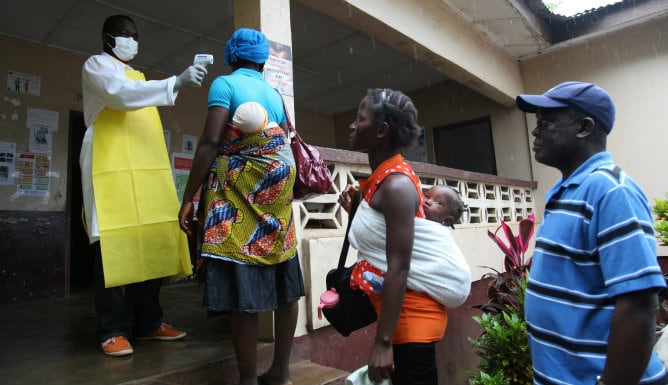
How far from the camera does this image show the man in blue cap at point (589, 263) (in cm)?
102

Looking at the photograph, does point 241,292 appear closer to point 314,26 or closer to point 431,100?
point 314,26

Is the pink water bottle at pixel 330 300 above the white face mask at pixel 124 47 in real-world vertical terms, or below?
below

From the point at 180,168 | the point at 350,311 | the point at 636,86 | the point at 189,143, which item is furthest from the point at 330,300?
the point at 636,86

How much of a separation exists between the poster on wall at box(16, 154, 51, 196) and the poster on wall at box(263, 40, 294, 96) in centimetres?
343

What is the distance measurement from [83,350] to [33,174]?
120 inches

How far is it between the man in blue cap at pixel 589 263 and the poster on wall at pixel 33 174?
16.7 feet

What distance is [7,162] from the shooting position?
4426 mm

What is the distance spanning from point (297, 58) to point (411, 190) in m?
4.74

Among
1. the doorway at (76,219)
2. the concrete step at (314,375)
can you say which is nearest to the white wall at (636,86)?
the concrete step at (314,375)

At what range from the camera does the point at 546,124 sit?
132 centimetres

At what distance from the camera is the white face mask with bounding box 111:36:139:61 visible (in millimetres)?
2459

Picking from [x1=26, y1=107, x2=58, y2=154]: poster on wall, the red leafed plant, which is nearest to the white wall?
the red leafed plant

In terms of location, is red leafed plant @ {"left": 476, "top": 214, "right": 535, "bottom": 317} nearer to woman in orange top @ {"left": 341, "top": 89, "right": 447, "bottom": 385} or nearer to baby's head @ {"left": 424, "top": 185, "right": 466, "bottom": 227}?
baby's head @ {"left": 424, "top": 185, "right": 466, "bottom": 227}

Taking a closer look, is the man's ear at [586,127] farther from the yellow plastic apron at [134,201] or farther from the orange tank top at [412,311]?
the yellow plastic apron at [134,201]
